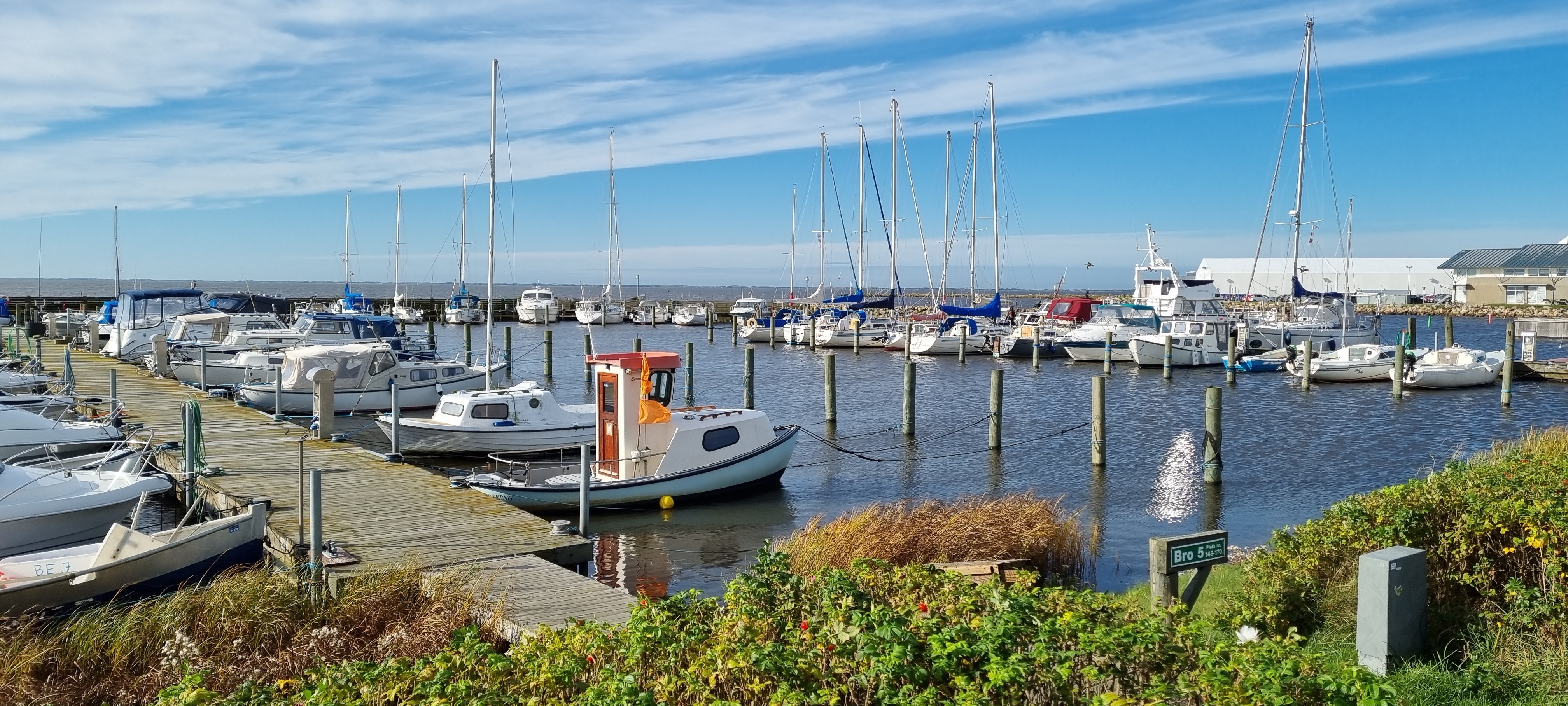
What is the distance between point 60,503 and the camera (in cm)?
1484

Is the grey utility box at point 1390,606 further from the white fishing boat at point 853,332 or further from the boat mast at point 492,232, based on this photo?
the white fishing boat at point 853,332

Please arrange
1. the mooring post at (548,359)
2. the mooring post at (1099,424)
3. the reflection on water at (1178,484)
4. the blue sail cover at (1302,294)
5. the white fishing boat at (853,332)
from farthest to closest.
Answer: the white fishing boat at (853,332) < the blue sail cover at (1302,294) < the mooring post at (548,359) < the mooring post at (1099,424) < the reflection on water at (1178,484)

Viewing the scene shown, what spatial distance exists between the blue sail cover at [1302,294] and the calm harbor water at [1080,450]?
1096 centimetres

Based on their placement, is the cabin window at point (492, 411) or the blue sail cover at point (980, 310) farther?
the blue sail cover at point (980, 310)

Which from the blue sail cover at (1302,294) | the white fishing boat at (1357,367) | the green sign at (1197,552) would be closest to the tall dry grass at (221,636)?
the green sign at (1197,552)

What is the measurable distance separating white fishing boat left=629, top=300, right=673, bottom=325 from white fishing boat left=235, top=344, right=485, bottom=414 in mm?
60873

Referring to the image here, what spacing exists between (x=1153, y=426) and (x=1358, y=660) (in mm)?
26551

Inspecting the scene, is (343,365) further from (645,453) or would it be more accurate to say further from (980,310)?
(980,310)

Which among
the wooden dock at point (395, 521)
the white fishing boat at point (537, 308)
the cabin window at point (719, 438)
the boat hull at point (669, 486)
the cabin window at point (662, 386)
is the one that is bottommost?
the boat hull at point (669, 486)

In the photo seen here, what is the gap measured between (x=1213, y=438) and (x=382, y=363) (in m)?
23.1

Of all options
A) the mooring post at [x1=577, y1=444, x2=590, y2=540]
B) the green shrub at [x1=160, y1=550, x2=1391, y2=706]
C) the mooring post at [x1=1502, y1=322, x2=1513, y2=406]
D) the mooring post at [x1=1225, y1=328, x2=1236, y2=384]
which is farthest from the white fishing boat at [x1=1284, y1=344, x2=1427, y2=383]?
the green shrub at [x1=160, y1=550, x2=1391, y2=706]

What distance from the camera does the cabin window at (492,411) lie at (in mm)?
25812

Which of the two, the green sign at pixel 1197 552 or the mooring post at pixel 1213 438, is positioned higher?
the green sign at pixel 1197 552

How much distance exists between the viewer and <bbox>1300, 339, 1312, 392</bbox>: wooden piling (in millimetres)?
44125
